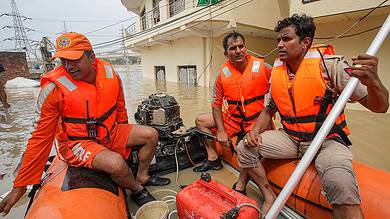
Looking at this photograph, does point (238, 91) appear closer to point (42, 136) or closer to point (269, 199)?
point (269, 199)

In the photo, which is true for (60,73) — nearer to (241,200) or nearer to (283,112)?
(241,200)

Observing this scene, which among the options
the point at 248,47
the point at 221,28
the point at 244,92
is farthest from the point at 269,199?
the point at 248,47

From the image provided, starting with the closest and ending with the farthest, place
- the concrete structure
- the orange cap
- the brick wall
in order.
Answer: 1. the orange cap
2. the concrete structure
3. the brick wall

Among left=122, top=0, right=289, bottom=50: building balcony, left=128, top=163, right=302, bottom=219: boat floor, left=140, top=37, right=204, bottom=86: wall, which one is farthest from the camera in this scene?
left=140, top=37, right=204, bottom=86: wall

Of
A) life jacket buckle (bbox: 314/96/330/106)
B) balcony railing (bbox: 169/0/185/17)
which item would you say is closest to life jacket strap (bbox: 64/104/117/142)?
life jacket buckle (bbox: 314/96/330/106)

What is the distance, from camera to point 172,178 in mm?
2943

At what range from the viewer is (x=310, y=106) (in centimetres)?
187

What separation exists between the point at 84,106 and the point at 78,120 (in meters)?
0.15

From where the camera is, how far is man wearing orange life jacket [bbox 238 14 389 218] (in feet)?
4.68

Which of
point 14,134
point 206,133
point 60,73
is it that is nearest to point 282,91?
point 206,133

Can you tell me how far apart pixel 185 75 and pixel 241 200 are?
12024mm

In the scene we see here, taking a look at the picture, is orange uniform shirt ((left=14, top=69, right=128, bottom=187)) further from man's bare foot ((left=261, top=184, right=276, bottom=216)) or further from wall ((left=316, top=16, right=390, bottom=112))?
wall ((left=316, top=16, right=390, bottom=112))

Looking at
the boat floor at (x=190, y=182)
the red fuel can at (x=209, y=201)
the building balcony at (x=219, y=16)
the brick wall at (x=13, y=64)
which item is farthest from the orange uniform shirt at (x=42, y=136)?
the brick wall at (x=13, y=64)

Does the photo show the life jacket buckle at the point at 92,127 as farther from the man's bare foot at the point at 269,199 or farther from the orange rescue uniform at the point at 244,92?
the man's bare foot at the point at 269,199
